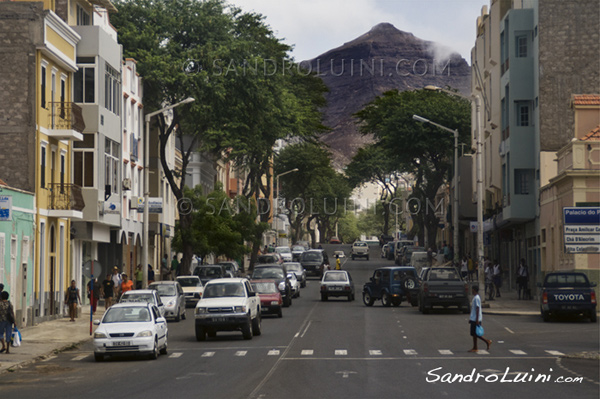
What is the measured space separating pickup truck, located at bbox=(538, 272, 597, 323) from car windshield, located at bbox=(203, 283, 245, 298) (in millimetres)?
12379

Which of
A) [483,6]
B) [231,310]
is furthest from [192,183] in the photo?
[231,310]

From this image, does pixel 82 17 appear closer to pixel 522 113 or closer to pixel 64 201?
pixel 64 201

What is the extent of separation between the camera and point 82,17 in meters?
50.4

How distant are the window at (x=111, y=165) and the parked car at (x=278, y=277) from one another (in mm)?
8288

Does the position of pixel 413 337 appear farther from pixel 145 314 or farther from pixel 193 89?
pixel 193 89

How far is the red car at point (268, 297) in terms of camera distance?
139 feet

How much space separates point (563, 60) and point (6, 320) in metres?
36.8

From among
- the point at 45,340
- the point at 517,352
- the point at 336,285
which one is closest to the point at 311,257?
the point at 336,285

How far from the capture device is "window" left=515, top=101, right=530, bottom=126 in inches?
2324

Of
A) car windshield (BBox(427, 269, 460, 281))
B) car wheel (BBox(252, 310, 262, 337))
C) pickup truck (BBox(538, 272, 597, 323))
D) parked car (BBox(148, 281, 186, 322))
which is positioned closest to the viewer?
car wheel (BBox(252, 310, 262, 337))

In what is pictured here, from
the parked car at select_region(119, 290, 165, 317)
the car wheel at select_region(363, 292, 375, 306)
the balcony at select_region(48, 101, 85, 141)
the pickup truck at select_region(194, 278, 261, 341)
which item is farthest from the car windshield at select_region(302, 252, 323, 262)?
the pickup truck at select_region(194, 278, 261, 341)

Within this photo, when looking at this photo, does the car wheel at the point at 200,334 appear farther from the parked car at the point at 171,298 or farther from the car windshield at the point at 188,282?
the car windshield at the point at 188,282

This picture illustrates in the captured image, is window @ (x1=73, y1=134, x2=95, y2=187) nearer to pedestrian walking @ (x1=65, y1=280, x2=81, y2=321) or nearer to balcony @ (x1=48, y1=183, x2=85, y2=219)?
balcony @ (x1=48, y1=183, x2=85, y2=219)

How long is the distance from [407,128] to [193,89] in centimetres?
3024
